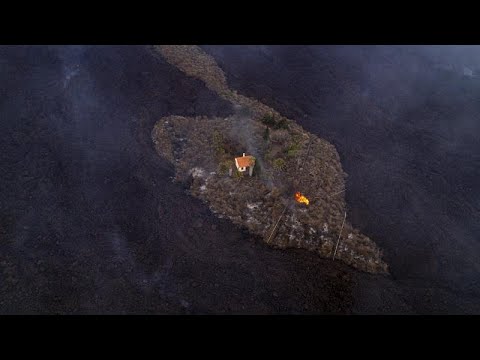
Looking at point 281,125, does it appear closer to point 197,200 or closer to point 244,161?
point 244,161

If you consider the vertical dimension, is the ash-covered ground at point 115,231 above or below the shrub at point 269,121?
below

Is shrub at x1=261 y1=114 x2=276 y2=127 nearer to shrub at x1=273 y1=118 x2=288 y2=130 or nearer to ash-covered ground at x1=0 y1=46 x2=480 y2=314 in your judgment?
shrub at x1=273 y1=118 x2=288 y2=130

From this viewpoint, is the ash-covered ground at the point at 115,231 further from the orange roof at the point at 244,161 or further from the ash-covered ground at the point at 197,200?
the orange roof at the point at 244,161

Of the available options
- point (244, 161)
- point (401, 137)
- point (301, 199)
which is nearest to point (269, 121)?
point (244, 161)

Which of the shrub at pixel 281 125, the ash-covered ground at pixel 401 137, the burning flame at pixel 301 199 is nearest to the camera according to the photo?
the ash-covered ground at pixel 401 137

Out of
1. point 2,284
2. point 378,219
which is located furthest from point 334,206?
point 2,284

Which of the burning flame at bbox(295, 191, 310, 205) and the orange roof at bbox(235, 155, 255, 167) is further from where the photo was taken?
the orange roof at bbox(235, 155, 255, 167)

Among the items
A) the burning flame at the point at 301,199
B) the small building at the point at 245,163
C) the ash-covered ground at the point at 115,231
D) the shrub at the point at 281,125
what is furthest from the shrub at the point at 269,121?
the burning flame at the point at 301,199

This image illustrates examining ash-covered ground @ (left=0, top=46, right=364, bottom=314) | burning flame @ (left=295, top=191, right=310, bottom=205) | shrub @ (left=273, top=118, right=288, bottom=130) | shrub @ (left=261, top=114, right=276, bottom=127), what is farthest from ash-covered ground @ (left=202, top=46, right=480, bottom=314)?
ash-covered ground @ (left=0, top=46, right=364, bottom=314)
